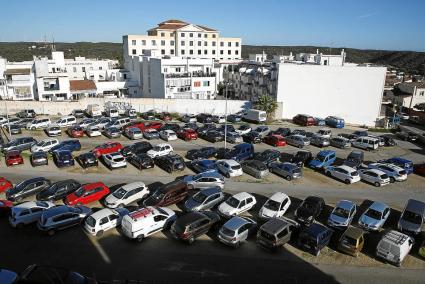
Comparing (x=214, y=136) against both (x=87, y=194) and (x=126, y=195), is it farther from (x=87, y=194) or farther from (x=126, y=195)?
(x=87, y=194)

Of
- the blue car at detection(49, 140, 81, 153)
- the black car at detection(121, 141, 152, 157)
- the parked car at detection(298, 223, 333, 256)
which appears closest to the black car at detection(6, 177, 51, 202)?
the black car at detection(121, 141, 152, 157)

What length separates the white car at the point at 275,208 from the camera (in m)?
22.2

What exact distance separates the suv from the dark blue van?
13059 mm

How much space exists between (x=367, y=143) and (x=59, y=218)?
32531mm

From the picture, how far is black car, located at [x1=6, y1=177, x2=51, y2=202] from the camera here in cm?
2502

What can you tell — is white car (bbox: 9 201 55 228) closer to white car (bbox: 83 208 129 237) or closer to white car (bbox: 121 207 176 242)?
white car (bbox: 83 208 129 237)

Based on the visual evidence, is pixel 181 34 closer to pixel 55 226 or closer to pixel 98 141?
pixel 98 141

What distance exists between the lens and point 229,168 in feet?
96.6

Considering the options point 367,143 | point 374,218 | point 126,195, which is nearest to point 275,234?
point 374,218

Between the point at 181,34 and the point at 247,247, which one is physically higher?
the point at 181,34

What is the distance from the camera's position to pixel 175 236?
1994 centimetres

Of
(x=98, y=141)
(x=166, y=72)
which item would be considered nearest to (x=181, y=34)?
(x=166, y=72)

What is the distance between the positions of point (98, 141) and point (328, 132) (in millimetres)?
27757

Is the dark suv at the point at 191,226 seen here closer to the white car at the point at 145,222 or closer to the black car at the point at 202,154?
the white car at the point at 145,222
